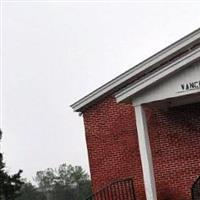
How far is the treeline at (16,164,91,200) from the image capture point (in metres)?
114

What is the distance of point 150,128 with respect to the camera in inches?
688

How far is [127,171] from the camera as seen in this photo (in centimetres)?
1800

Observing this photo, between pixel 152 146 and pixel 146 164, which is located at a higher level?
pixel 152 146

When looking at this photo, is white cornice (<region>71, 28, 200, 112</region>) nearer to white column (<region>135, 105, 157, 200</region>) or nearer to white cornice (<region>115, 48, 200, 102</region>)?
white cornice (<region>115, 48, 200, 102</region>)

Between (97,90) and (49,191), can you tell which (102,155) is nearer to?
(97,90)

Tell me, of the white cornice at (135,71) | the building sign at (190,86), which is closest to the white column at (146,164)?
the building sign at (190,86)

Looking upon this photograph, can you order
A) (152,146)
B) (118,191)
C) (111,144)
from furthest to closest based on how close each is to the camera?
(111,144) < (118,191) < (152,146)

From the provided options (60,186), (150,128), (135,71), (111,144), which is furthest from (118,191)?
(60,186)

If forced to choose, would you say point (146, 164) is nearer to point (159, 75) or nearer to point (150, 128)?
point (159, 75)

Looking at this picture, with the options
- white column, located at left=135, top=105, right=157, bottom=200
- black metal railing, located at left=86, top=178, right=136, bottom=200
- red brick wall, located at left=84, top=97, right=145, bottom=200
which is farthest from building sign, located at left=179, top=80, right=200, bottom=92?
black metal railing, located at left=86, top=178, right=136, bottom=200

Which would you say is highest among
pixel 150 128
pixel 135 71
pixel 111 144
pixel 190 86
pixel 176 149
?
pixel 135 71

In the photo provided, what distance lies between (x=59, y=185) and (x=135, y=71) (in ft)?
395

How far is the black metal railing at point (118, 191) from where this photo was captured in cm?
1762

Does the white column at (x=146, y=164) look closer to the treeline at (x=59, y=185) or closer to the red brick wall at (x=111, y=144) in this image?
the red brick wall at (x=111, y=144)
